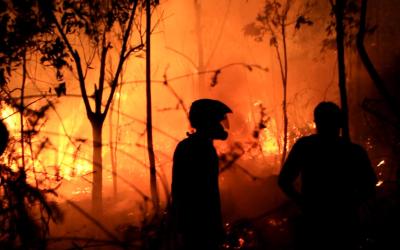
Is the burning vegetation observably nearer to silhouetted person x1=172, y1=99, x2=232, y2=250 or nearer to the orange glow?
the orange glow

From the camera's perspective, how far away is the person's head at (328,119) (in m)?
2.51

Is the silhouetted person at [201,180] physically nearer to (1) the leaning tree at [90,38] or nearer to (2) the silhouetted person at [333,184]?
(2) the silhouetted person at [333,184]

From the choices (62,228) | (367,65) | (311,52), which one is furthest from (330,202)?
(311,52)

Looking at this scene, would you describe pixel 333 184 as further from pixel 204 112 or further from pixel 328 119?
pixel 204 112

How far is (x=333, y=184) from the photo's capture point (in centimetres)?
253

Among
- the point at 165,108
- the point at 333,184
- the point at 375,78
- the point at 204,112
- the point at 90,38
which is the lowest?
the point at 333,184

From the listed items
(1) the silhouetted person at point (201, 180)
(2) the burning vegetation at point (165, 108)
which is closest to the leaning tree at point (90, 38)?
(2) the burning vegetation at point (165, 108)

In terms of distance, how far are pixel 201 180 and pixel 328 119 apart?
111 cm

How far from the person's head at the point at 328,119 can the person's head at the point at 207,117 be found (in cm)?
78

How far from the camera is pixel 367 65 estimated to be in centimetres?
497

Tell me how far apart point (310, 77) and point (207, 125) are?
68.6 ft

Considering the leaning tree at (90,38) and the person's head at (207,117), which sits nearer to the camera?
the person's head at (207,117)

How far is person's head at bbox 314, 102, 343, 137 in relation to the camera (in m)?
2.51

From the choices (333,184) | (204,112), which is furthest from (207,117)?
(333,184)
